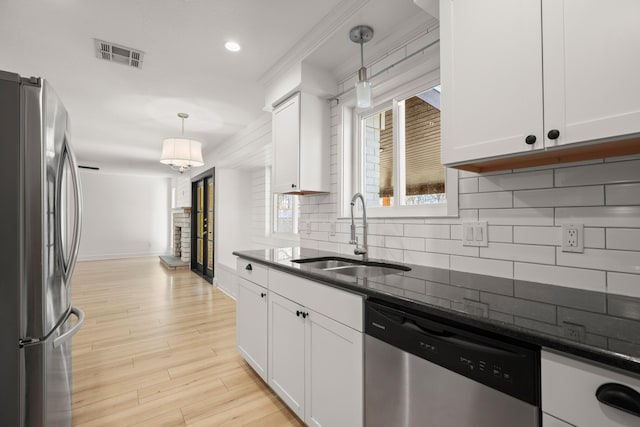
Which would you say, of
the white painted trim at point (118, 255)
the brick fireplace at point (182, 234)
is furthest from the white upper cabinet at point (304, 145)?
the white painted trim at point (118, 255)

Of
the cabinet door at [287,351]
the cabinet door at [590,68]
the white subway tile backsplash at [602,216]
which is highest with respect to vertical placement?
the cabinet door at [590,68]

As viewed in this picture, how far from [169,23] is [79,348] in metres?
2.93

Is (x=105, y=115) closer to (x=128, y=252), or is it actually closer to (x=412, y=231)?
(x=412, y=231)

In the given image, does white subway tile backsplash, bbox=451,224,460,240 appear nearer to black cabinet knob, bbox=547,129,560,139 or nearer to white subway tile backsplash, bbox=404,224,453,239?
white subway tile backsplash, bbox=404,224,453,239

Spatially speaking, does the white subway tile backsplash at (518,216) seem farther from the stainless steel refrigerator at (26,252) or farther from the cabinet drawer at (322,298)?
the stainless steel refrigerator at (26,252)

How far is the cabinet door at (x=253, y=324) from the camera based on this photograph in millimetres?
2109

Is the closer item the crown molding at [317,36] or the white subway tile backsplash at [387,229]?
the crown molding at [317,36]

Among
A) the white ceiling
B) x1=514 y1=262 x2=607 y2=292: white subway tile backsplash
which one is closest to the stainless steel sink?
x1=514 y1=262 x2=607 y2=292: white subway tile backsplash

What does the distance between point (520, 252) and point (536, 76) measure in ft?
2.46

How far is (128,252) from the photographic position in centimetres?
885

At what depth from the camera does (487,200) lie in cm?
152

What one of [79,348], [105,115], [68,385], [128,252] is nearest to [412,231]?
[68,385]

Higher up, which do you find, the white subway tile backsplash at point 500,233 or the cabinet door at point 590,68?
the cabinet door at point 590,68

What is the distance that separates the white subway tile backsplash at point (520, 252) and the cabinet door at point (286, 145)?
4.81ft
